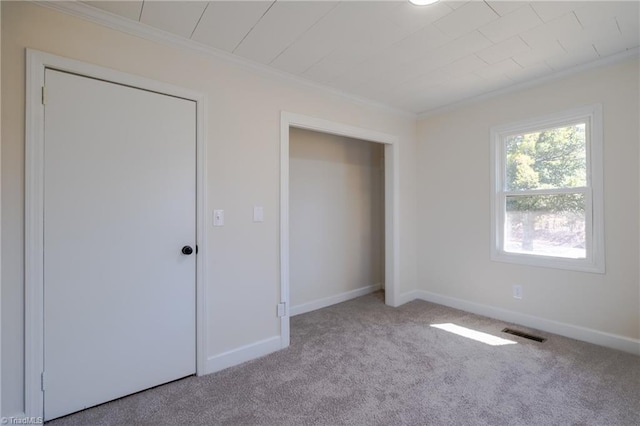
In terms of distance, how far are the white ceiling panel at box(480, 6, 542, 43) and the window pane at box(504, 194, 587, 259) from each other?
1611mm

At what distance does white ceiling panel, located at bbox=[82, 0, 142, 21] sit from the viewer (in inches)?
66.9

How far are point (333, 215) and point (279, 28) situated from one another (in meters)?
2.38

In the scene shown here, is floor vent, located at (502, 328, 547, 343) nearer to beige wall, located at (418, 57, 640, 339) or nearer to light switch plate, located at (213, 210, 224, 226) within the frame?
beige wall, located at (418, 57, 640, 339)

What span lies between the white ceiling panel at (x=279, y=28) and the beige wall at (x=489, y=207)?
7.63ft

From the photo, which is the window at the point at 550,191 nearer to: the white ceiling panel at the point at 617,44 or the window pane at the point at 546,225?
the window pane at the point at 546,225

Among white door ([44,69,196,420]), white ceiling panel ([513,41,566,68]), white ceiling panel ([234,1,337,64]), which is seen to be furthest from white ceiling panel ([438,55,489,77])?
white door ([44,69,196,420])

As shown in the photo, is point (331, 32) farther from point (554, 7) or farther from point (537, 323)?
point (537, 323)

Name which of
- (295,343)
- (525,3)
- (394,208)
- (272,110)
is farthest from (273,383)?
(525,3)

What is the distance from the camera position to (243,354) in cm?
238

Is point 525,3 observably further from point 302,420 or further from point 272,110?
point 302,420

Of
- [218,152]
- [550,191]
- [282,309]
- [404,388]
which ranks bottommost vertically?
[404,388]

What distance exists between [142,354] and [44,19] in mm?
2091

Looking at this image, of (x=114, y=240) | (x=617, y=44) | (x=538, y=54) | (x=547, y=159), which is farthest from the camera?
(x=547, y=159)

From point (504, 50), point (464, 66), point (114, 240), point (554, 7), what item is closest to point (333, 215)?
point (464, 66)
